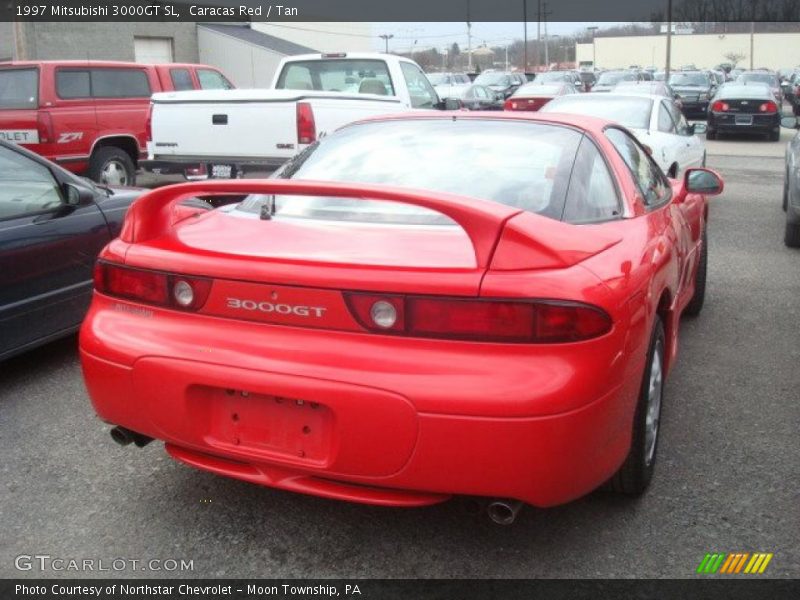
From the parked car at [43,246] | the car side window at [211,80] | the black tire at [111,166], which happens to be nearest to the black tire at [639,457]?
the parked car at [43,246]

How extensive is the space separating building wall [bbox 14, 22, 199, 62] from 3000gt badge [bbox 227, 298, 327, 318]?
26759 millimetres

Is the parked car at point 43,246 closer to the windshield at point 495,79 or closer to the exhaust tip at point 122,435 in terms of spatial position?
the exhaust tip at point 122,435

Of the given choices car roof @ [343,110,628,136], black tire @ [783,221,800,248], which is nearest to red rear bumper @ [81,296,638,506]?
car roof @ [343,110,628,136]

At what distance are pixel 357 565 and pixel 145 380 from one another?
908mm

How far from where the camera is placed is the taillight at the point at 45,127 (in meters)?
10.6

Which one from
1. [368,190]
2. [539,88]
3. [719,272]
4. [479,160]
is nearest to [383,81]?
[719,272]

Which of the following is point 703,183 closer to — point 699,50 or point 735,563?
point 735,563

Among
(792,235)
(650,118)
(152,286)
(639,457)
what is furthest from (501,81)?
(152,286)

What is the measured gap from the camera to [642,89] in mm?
14500

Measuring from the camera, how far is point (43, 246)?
451 centimetres

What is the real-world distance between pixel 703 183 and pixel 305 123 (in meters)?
5.14

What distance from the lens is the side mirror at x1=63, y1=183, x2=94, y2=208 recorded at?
4707 millimetres

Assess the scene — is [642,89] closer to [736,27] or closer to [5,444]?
[5,444]

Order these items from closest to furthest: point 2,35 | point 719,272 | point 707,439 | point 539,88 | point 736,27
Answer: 1. point 707,439
2. point 719,272
3. point 539,88
4. point 2,35
5. point 736,27
